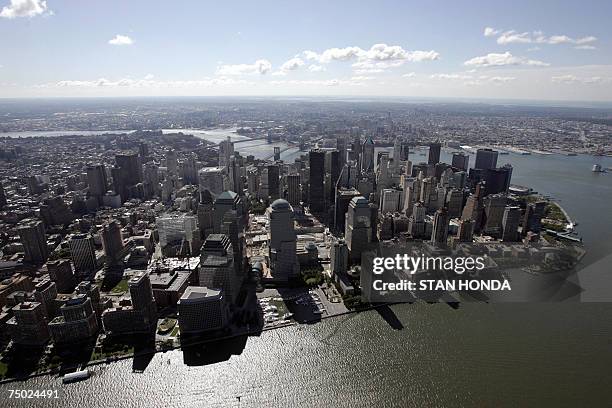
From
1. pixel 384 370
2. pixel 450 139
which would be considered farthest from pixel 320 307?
pixel 450 139

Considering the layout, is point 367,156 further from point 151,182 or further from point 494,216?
point 151,182

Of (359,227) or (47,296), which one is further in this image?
(359,227)

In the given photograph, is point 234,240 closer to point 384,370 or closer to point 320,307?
point 320,307

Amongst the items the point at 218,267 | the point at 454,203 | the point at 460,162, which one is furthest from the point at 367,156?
the point at 218,267

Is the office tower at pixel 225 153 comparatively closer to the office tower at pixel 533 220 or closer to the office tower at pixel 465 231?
the office tower at pixel 465 231

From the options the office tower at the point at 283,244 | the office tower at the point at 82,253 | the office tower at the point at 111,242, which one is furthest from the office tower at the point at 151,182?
the office tower at the point at 283,244

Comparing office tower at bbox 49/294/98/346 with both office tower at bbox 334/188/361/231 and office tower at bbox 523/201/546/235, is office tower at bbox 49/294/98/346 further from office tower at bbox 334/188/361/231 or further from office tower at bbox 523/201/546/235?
office tower at bbox 523/201/546/235
